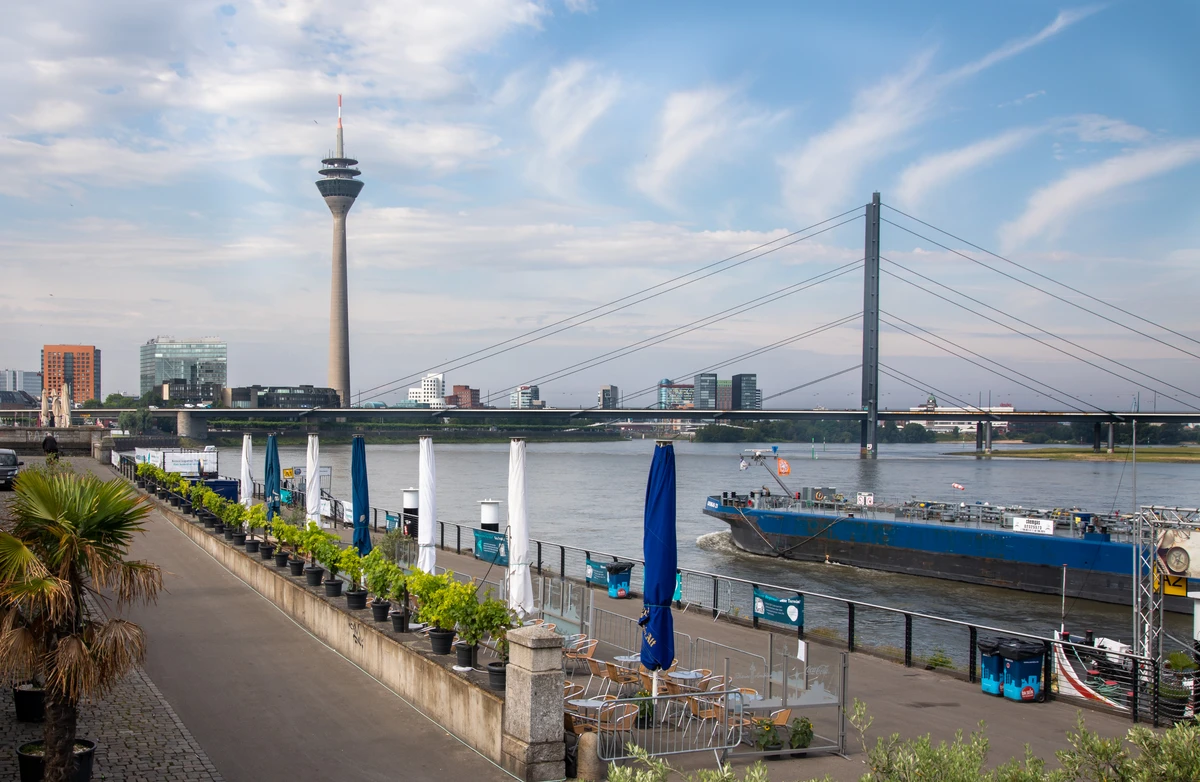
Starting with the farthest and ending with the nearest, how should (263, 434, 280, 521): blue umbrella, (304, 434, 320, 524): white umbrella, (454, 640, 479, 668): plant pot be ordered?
(263, 434, 280, 521): blue umbrella
(304, 434, 320, 524): white umbrella
(454, 640, 479, 668): plant pot

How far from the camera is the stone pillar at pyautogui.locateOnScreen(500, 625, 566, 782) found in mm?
7977

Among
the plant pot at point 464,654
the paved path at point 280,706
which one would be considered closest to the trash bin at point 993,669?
the plant pot at point 464,654

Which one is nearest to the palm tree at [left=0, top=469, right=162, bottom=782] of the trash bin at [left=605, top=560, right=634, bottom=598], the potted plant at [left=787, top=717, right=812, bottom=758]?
the potted plant at [left=787, top=717, right=812, bottom=758]

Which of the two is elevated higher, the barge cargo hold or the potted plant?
the potted plant

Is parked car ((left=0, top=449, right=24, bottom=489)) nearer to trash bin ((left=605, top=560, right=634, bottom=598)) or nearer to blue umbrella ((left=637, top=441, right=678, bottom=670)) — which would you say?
trash bin ((left=605, top=560, right=634, bottom=598))

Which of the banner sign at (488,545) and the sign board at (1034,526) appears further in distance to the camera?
the sign board at (1034,526)

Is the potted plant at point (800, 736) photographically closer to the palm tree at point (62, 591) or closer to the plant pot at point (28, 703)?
the palm tree at point (62, 591)

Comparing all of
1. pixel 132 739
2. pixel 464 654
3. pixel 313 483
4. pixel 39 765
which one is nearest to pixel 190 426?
pixel 313 483

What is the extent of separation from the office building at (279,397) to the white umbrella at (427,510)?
132 m

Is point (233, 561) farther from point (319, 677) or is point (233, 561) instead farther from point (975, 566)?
point (975, 566)

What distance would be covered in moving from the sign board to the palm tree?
3192 cm

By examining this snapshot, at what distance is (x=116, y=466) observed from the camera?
153 ft

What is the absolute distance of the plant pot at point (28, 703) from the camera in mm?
8867

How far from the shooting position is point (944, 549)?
3506 centimetres
